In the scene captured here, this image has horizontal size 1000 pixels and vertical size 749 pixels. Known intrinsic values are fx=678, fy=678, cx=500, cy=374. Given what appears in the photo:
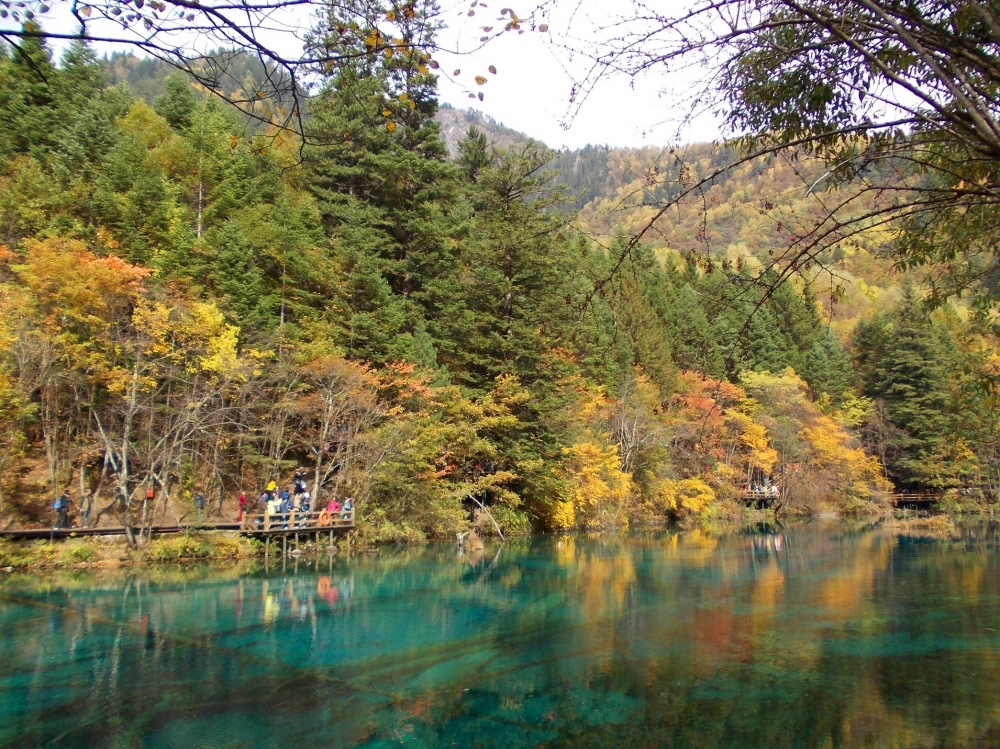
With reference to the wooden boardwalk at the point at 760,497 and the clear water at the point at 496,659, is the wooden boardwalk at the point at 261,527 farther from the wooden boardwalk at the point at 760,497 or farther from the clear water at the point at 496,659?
the wooden boardwalk at the point at 760,497

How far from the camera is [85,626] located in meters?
10.3

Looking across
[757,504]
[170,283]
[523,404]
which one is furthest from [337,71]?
[757,504]

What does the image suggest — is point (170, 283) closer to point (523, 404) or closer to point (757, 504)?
point (523, 404)

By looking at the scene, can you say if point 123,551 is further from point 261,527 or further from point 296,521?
point 296,521

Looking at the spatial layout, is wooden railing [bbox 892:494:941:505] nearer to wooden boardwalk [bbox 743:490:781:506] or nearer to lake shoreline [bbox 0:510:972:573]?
wooden boardwalk [bbox 743:490:781:506]

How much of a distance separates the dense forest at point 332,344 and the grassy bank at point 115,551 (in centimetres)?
88

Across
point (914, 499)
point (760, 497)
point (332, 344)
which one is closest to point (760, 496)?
point (760, 497)

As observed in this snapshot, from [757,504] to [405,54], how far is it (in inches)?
1566

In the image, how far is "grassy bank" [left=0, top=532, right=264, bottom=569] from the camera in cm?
1516

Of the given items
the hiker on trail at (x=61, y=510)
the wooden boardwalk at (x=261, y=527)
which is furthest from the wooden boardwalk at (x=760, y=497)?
the hiker on trail at (x=61, y=510)

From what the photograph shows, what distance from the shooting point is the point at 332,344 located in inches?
843

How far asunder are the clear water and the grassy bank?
1.09 m

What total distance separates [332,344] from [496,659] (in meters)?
14.3

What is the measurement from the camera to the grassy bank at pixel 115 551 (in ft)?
49.7
